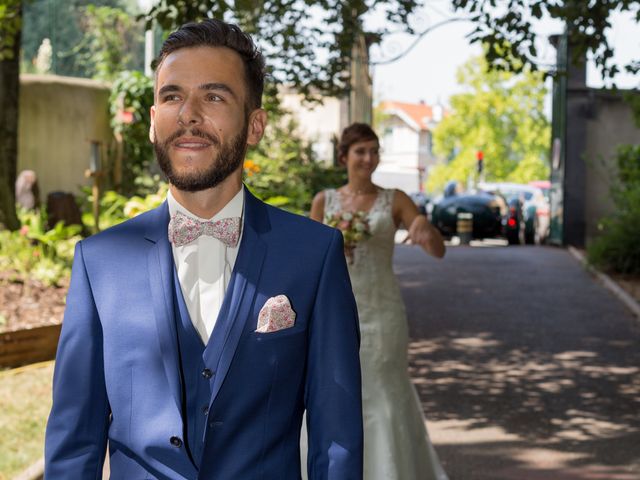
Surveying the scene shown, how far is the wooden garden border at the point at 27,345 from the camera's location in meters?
11.1

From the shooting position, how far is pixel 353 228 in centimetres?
767

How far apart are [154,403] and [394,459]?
4.21 m

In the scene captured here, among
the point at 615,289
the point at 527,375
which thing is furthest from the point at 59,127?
the point at 527,375

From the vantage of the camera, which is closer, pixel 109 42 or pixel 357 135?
pixel 357 135

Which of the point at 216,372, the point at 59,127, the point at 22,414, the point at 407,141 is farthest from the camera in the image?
the point at 407,141

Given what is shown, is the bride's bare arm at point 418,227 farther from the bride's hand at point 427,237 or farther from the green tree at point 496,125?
the green tree at point 496,125

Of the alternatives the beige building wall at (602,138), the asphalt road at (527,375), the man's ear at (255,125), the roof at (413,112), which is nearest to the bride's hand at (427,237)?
the asphalt road at (527,375)

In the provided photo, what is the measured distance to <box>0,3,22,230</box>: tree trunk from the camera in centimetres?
1577

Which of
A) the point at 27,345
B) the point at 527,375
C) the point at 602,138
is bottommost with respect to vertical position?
the point at 527,375

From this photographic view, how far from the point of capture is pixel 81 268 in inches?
114

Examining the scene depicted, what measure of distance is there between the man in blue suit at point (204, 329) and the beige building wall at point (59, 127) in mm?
20332

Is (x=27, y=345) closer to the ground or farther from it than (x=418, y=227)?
closer to the ground

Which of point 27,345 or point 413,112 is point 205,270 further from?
point 413,112

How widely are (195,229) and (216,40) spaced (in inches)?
18.4
